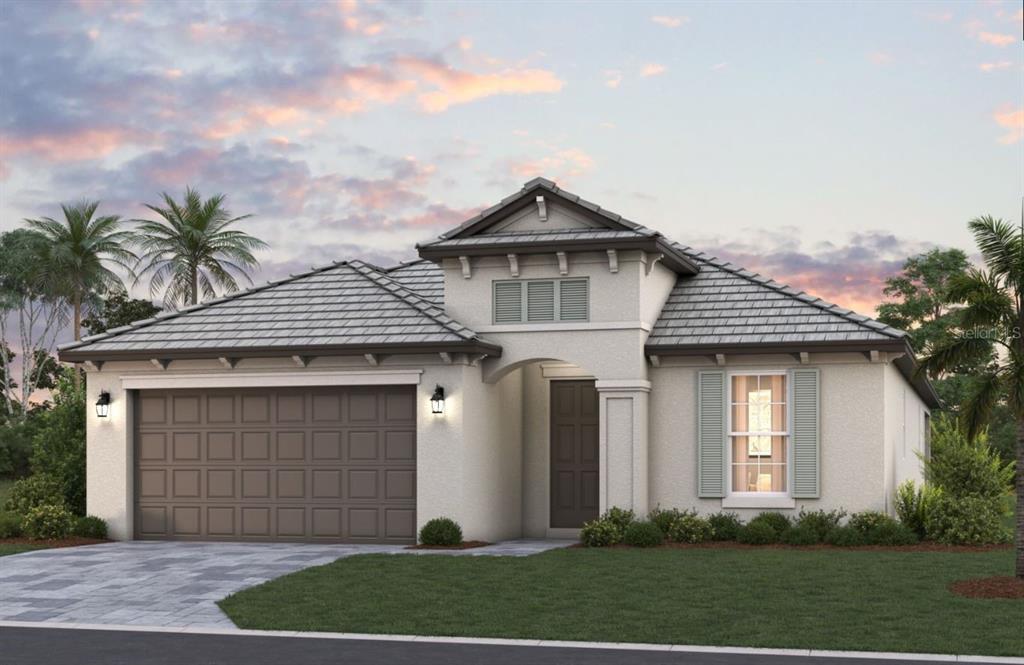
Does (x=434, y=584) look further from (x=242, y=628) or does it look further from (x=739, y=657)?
(x=739, y=657)

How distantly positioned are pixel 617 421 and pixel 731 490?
2.27 meters

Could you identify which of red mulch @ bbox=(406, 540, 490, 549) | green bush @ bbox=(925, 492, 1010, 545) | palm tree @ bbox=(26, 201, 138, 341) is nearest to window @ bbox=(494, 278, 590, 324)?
red mulch @ bbox=(406, 540, 490, 549)

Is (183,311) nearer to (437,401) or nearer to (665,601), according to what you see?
(437,401)

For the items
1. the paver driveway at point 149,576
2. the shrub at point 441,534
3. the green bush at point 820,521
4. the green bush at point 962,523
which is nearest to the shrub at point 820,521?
the green bush at point 820,521

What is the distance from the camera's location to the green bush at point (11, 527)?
22675mm

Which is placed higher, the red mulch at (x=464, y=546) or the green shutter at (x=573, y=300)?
the green shutter at (x=573, y=300)

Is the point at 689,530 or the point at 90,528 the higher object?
the point at 689,530

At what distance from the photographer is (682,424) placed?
2214 cm

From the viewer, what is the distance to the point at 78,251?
54.0 m

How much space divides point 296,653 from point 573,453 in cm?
1239

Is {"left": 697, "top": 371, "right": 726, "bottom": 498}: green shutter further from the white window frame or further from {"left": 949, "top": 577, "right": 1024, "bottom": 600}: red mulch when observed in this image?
{"left": 949, "top": 577, "right": 1024, "bottom": 600}: red mulch

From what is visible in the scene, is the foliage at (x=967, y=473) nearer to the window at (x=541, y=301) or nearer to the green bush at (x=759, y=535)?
the green bush at (x=759, y=535)

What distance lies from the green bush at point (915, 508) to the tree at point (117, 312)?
1688 inches

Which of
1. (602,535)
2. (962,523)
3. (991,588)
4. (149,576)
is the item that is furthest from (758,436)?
(149,576)
